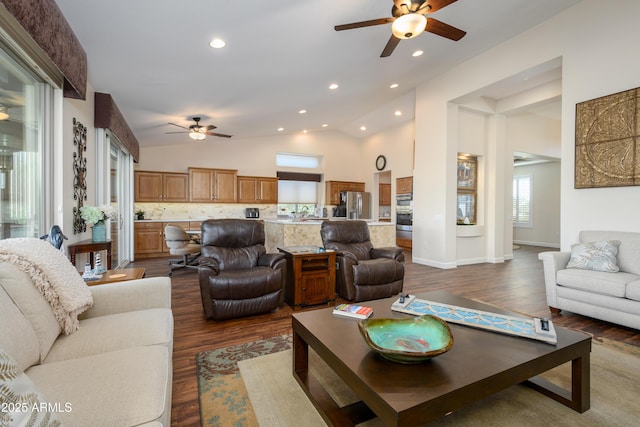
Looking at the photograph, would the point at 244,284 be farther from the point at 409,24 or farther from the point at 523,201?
the point at 523,201

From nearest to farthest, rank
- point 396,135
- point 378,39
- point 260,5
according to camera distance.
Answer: point 260,5, point 378,39, point 396,135

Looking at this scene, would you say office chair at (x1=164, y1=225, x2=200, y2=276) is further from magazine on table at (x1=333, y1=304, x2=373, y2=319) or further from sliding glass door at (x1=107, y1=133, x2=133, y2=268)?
magazine on table at (x1=333, y1=304, x2=373, y2=319)

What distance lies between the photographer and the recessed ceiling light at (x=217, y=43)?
2954 mm

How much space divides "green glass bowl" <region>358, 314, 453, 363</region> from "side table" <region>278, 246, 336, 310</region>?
176cm

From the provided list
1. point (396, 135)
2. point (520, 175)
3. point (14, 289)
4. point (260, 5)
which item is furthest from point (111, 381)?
point (520, 175)

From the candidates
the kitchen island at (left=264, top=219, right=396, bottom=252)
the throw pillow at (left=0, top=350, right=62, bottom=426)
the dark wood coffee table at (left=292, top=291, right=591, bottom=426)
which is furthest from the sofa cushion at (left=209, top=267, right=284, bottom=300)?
the throw pillow at (left=0, top=350, right=62, bottom=426)

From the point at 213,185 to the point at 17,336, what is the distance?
22.4 feet

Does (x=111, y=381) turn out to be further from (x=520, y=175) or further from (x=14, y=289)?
(x=520, y=175)

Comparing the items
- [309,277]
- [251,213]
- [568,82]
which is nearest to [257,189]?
[251,213]

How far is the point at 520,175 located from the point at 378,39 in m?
8.33

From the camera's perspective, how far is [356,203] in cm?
934

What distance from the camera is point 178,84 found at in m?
3.84

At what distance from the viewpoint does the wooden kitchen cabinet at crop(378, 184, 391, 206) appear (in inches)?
383

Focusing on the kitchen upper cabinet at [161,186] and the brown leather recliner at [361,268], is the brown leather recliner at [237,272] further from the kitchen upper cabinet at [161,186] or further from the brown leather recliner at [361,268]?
the kitchen upper cabinet at [161,186]
